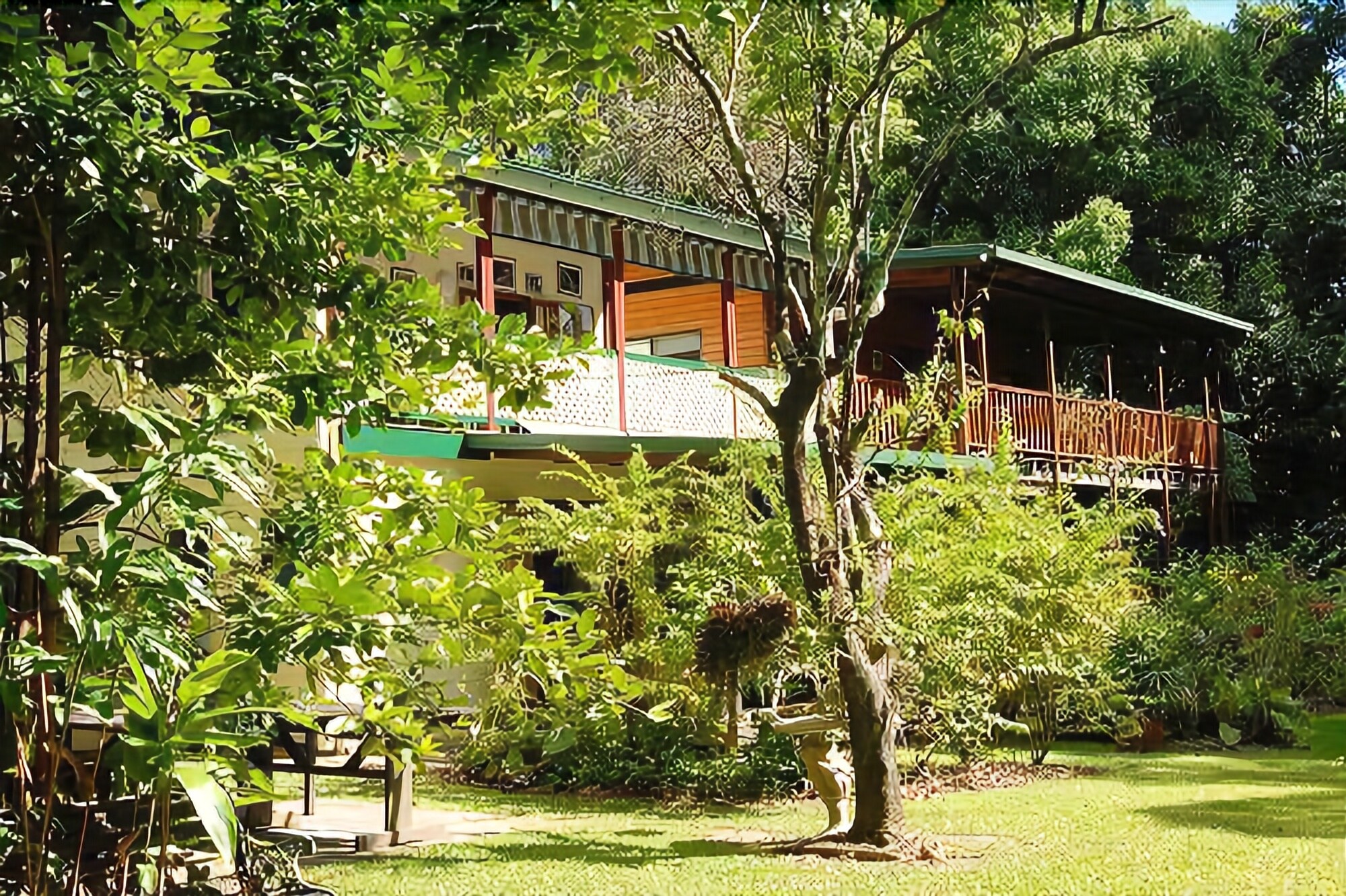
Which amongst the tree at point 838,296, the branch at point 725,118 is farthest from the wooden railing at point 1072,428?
the branch at point 725,118

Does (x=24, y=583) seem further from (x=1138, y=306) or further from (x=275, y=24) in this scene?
(x=1138, y=306)

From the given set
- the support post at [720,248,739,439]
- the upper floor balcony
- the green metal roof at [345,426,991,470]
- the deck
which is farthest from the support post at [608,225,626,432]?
the support post at [720,248,739,439]

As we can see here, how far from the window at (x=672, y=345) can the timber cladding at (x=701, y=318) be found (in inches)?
2.7

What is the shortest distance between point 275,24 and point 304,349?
763 mm

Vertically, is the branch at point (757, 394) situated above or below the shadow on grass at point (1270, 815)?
above

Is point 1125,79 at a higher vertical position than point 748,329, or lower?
higher

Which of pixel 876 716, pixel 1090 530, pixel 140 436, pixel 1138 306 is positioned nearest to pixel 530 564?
pixel 1090 530

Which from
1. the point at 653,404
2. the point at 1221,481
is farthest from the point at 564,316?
the point at 1221,481

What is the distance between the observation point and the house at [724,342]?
668 inches

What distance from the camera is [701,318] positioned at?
25734 millimetres

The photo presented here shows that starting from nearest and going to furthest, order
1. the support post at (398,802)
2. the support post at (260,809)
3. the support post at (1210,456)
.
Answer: the support post at (260,809) → the support post at (398,802) → the support post at (1210,456)

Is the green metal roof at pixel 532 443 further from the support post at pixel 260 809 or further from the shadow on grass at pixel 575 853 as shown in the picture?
the support post at pixel 260 809

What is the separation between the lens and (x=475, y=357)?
10.8 feet

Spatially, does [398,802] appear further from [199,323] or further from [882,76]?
[199,323]
